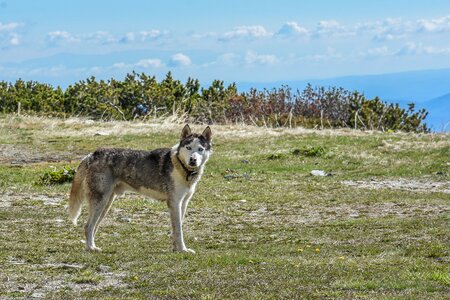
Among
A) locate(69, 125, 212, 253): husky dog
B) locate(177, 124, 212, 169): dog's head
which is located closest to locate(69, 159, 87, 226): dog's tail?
locate(69, 125, 212, 253): husky dog

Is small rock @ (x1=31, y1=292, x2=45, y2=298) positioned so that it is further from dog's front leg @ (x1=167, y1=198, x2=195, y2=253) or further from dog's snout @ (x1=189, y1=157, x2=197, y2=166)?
dog's snout @ (x1=189, y1=157, x2=197, y2=166)

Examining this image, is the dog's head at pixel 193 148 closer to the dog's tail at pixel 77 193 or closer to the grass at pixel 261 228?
the grass at pixel 261 228

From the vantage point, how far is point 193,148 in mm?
14250

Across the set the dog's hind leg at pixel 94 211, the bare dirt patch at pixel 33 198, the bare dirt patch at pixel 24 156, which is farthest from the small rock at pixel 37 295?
the bare dirt patch at pixel 24 156

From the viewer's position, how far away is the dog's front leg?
1415 centimetres

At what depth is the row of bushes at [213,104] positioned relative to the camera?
156ft

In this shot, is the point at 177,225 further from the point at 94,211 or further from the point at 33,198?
the point at 33,198

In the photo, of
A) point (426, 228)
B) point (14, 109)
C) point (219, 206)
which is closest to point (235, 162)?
point (219, 206)

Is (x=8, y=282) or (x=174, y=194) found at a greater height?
(x=174, y=194)

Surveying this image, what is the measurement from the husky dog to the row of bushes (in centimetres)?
2806

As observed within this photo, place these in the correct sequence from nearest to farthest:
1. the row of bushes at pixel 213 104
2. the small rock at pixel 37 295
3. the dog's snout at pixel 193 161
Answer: the small rock at pixel 37 295
the dog's snout at pixel 193 161
the row of bushes at pixel 213 104

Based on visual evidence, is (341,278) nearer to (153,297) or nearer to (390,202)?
(153,297)

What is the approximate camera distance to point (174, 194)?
1452cm

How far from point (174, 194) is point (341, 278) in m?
4.27
